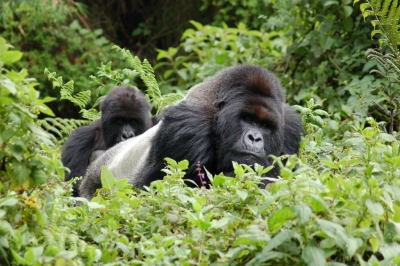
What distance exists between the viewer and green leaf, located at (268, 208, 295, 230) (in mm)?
2303

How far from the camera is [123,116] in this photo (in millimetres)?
6129

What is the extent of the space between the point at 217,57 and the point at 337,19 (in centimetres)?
129

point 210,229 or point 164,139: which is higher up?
point 210,229

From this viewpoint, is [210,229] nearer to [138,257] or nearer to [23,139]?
[138,257]

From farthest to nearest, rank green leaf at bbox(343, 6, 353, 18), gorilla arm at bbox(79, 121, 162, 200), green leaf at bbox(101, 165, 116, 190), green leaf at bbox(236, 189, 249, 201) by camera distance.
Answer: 1. green leaf at bbox(343, 6, 353, 18)
2. gorilla arm at bbox(79, 121, 162, 200)
3. green leaf at bbox(101, 165, 116, 190)
4. green leaf at bbox(236, 189, 249, 201)

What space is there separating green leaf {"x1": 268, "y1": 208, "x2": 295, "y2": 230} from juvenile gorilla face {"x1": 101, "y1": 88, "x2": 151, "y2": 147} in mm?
3901

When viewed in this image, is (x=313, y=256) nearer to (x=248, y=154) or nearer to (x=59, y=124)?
(x=248, y=154)

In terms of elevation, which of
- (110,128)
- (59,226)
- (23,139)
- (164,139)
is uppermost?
(23,139)

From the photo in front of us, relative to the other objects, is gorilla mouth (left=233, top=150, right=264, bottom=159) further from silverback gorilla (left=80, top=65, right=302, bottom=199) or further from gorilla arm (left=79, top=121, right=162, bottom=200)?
gorilla arm (left=79, top=121, right=162, bottom=200)

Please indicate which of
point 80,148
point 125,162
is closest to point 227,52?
point 80,148

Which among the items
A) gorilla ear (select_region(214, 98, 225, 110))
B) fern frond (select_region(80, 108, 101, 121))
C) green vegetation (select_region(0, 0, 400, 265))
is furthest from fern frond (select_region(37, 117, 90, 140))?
gorilla ear (select_region(214, 98, 225, 110))

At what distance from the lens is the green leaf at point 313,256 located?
2.20 meters

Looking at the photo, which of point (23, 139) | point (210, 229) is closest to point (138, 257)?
point (210, 229)

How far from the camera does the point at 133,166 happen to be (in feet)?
16.5
